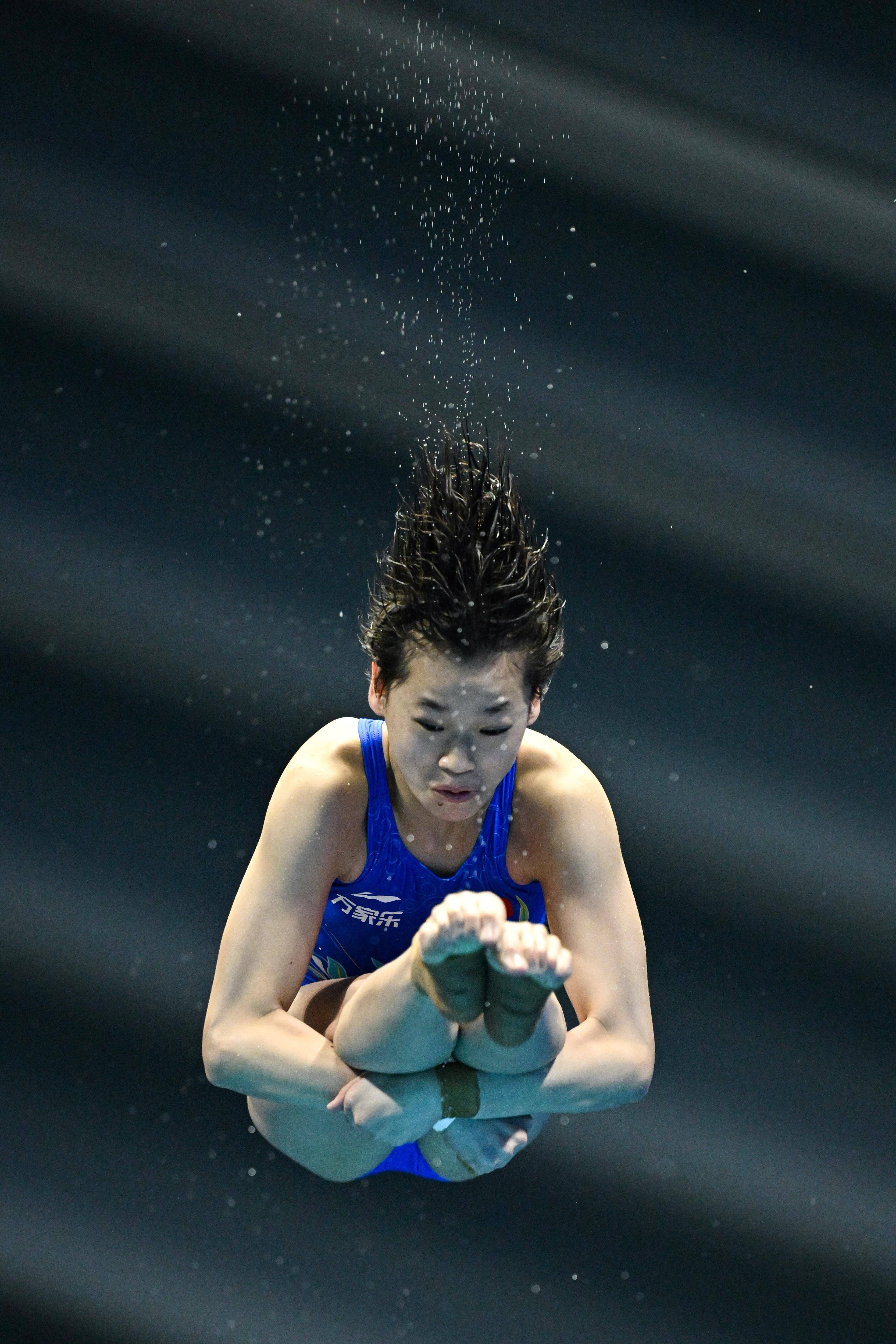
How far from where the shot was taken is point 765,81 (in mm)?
1816

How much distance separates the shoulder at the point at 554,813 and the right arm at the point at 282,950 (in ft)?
0.50

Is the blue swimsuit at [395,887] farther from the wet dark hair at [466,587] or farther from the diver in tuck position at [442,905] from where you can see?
the wet dark hair at [466,587]

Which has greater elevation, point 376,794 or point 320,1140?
point 376,794

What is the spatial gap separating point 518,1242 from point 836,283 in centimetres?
119

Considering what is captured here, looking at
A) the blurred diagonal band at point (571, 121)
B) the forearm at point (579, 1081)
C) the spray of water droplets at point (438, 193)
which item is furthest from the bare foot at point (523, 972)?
the blurred diagonal band at point (571, 121)

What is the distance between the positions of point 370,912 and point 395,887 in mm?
41

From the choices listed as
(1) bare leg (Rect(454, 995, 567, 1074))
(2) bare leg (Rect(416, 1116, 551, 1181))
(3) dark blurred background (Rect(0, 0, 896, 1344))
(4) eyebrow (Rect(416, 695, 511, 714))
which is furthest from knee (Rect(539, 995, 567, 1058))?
(3) dark blurred background (Rect(0, 0, 896, 1344))

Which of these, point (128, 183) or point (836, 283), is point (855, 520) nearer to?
point (836, 283)

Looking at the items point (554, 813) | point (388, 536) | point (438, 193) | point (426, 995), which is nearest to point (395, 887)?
point (554, 813)

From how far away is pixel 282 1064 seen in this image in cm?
124

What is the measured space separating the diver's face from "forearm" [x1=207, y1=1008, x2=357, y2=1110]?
0.22m

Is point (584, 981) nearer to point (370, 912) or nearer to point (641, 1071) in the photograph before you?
point (641, 1071)

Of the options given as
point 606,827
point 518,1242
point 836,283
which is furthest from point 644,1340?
point 836,283

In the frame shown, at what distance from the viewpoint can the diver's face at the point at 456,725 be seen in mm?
1174
